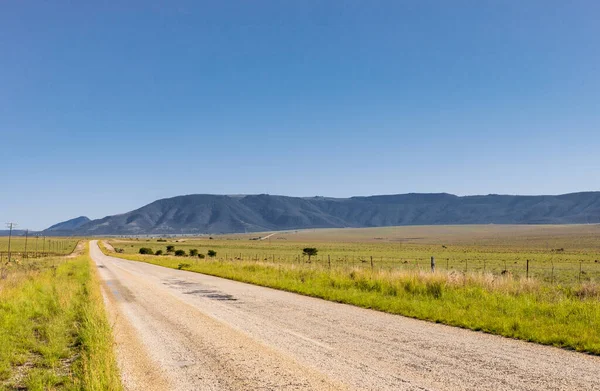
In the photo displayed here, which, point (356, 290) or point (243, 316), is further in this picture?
point (356, 290)

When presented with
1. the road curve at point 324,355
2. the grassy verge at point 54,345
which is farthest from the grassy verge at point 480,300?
the grassy verge at point 54,345

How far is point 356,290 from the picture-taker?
20.7 metres

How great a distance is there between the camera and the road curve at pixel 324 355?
814 centimetres

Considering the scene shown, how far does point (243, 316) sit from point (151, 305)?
5.34m

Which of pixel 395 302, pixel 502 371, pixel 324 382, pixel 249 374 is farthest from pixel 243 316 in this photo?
pixel 502 371

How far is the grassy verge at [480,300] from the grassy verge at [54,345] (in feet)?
29.2

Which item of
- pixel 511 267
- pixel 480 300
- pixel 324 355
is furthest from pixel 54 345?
pixel 511 267

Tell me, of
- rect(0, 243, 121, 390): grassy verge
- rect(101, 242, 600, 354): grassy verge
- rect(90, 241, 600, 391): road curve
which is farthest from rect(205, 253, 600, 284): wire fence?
rect(0, 243, 121, 390): grassy verge

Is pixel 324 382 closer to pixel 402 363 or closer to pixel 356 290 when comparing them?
pixel 402 363

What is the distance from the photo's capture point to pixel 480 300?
632 inches

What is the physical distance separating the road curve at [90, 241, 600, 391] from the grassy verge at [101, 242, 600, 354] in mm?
744

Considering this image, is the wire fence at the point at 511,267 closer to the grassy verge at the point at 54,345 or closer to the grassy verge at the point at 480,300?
the grassy verge at the point at 480,300

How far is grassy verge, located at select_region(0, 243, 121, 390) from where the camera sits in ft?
28.8

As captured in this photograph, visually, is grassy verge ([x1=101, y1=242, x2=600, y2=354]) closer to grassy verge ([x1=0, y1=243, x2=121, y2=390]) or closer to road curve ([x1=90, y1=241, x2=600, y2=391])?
road curve ([x1=90, y1=241, x2=600, y2=391])
